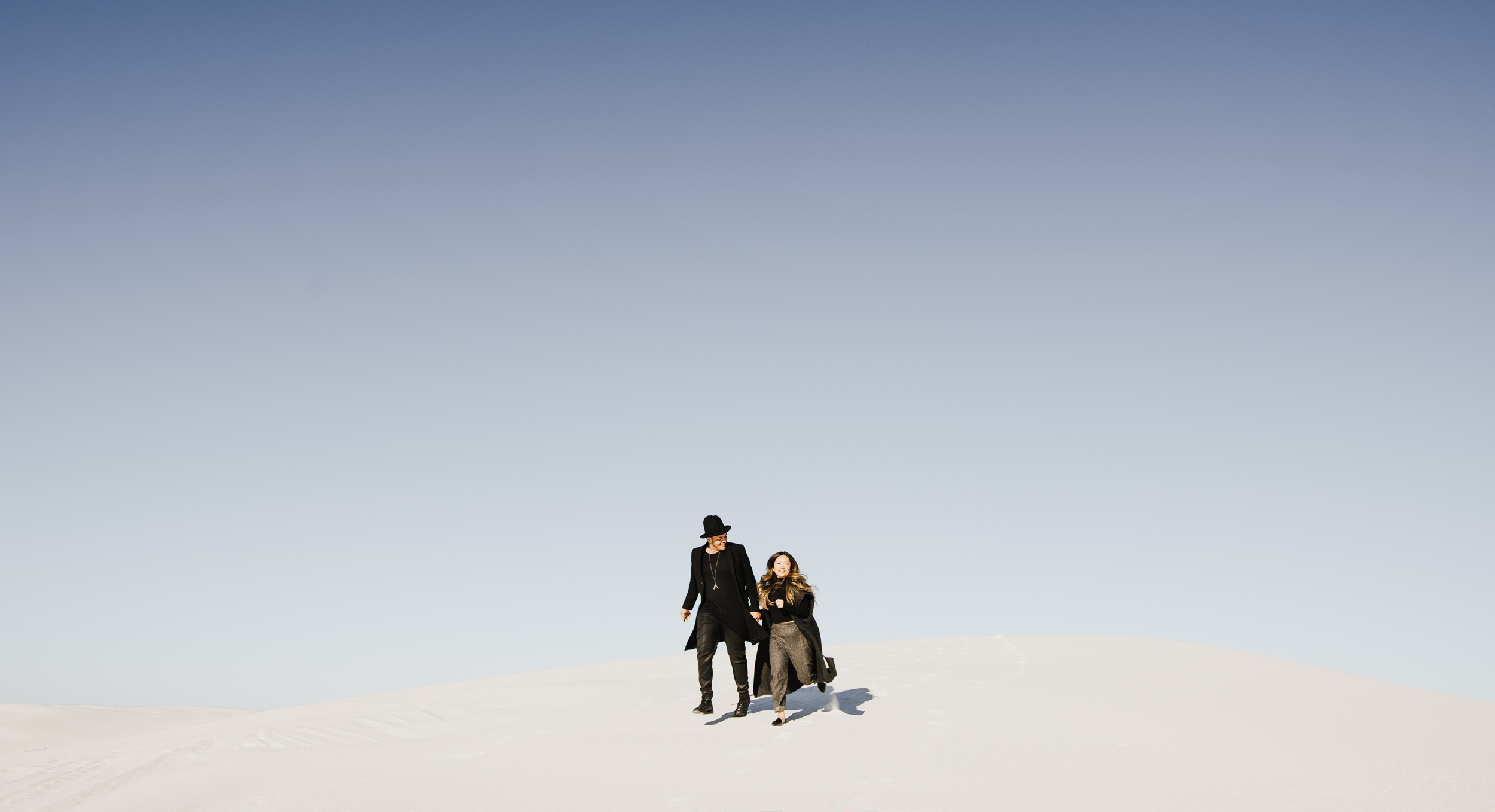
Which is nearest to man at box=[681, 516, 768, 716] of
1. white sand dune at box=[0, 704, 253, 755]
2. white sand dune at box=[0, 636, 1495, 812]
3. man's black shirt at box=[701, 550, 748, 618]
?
man's black shirt at box=[701, 550, 748, 618]

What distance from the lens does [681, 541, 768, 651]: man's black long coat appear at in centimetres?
1004

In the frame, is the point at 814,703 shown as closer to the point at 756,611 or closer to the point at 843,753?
the point at 756,611

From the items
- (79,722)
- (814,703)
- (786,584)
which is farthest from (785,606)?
(79,722)

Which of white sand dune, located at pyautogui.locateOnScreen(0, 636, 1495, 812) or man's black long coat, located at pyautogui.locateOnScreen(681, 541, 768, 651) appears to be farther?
man's black long coat, located at pyautogui.locateOnScreen(681, 541, 768, 651)

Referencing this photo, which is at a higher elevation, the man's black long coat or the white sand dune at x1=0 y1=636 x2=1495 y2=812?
the man's black long coat

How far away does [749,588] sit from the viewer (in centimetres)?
1010

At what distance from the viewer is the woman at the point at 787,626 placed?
994cm

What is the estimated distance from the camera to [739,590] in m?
10.1

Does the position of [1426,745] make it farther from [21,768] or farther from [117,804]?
[21,768]

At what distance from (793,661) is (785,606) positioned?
0.60 metres

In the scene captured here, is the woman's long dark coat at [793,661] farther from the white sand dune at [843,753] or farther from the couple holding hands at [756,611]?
the white sand dune at [843,753]

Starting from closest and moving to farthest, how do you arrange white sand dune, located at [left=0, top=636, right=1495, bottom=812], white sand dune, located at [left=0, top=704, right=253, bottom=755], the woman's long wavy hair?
white sand dune, located at [left=0, top=636, right=1495, bottom=812], the woman's long wavy hair, white sand dune, located at [left=0, top=704, right=253, bottom=755]

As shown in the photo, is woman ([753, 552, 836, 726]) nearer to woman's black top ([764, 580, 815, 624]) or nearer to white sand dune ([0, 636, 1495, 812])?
woman's black top ([764, 580, 815, 624])

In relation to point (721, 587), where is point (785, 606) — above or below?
below
